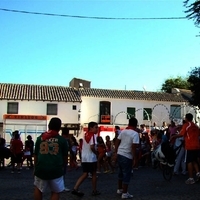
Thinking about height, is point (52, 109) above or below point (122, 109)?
below

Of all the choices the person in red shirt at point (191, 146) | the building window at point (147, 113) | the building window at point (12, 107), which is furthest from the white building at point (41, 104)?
the person in red shirt at point (191, 146)

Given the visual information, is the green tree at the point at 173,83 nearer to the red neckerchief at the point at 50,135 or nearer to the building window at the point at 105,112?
the building window at the point at 105,112

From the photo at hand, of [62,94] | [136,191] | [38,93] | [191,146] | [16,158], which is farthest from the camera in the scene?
[62,94]

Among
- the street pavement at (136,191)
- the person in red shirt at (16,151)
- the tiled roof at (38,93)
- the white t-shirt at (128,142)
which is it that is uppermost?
the tiled roof at (38,93)

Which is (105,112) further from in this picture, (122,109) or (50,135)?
(50,135)

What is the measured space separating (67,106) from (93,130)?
37337 millimetres

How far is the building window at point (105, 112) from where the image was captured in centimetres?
4822

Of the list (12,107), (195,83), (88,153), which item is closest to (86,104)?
(12,107)

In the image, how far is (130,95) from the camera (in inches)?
1988

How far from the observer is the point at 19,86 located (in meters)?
48.6

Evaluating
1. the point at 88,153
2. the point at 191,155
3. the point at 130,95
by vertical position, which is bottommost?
the point at 191,155

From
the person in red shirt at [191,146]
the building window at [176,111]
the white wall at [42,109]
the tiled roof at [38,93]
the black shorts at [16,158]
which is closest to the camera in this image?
the person in red shirt at [191,146]

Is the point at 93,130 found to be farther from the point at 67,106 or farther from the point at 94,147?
the point at 67,106

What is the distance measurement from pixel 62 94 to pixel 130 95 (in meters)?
9.12
